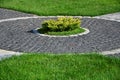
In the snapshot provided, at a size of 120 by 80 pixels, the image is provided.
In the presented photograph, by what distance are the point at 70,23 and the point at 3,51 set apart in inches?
165

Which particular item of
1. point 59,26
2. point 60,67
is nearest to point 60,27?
point 59,26

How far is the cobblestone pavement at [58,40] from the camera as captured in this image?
1370 centimetres

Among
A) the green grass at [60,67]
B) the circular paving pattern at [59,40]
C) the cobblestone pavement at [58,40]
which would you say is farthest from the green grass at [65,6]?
the green grass at [60,67]

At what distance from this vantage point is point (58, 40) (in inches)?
589

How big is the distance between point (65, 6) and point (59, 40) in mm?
9224

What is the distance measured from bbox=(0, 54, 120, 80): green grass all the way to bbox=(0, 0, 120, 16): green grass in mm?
9708

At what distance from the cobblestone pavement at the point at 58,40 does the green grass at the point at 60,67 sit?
1376mm

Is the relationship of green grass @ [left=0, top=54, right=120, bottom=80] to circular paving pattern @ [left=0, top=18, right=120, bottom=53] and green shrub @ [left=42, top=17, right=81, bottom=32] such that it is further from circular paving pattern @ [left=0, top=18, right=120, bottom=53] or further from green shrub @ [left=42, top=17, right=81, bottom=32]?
green shrub @ [left=42, top=17, right=81, bottom=32]

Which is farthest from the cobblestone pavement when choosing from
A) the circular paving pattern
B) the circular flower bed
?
the circular flower bed

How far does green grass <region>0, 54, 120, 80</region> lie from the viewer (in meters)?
10.3

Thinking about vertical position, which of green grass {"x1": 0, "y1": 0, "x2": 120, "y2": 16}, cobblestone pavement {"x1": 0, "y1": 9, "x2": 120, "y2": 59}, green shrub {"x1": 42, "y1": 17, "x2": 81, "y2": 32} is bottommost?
green grass {"x1": 0, "y1": 0, "x2": 120, "y2": 16}

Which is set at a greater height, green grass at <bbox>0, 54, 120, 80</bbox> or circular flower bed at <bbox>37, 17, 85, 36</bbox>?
green grass at <bbox>0, 54, 120, 80</bbox>

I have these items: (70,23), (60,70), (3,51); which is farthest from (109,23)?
(60,70)

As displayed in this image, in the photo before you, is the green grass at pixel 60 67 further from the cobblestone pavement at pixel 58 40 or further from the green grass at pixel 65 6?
the green grass at pixel 65 6
